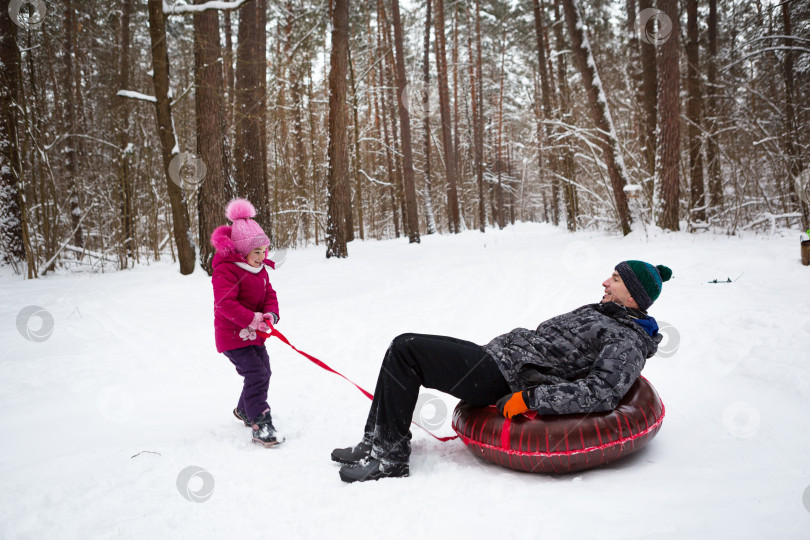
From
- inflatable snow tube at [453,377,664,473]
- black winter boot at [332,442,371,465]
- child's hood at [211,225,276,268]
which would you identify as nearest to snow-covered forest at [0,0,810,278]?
child's hood at [211,225,276,268]

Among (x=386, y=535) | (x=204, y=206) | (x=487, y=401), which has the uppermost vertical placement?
(x=204, y=206)

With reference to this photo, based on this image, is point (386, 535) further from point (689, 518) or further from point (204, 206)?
point (204, 206)

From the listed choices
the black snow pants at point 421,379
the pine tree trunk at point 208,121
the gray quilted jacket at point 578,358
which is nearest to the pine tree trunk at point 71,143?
the pine tree trunk at point 208,121

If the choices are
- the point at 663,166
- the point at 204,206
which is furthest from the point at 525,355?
the point at 663,166

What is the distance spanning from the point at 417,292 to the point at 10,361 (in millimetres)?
5512

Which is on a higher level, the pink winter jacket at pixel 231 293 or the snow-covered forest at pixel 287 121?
the snow-covered forest at pixel 287 121

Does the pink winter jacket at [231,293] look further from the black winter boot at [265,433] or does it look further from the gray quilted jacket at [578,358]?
the gray quilted jacket at [578,358]

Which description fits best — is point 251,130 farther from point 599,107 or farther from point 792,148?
point 792,148

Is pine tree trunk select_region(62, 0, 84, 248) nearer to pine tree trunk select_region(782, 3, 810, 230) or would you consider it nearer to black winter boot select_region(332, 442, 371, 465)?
black winter boot select_region(332, 442, 371, 465)

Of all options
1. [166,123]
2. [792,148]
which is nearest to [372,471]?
[166,123]

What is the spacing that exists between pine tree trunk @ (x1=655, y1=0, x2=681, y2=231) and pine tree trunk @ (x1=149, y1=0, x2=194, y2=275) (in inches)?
370

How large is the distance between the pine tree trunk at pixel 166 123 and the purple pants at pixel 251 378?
647 cm

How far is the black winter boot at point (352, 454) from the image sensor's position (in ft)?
9.05

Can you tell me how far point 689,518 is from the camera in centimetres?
189
